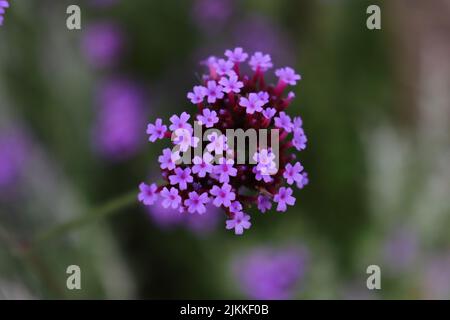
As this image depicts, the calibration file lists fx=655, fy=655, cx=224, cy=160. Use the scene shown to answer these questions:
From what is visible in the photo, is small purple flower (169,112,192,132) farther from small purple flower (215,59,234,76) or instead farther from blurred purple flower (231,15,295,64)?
blurred purple flower (231,15,295,64)

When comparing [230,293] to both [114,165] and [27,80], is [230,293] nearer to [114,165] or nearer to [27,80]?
[114,165]

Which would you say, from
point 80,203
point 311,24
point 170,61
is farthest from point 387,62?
point 80,203

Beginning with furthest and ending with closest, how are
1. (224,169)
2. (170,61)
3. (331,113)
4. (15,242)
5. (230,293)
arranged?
1. (170,61)
2. (331,113)
3. (230,293)
4. (15,242)
5. (224,169)

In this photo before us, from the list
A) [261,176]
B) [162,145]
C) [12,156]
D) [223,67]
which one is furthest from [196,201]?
[12,156]

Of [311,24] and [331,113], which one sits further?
[311,24]

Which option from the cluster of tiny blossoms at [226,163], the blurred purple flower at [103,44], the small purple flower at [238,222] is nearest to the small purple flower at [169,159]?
the cluster of tiny blossoms at [226,163]

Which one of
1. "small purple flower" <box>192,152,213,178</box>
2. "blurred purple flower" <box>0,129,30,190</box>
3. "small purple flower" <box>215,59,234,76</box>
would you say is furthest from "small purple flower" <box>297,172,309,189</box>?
"blurred purple flower" <box>0,129,30,190</box>
